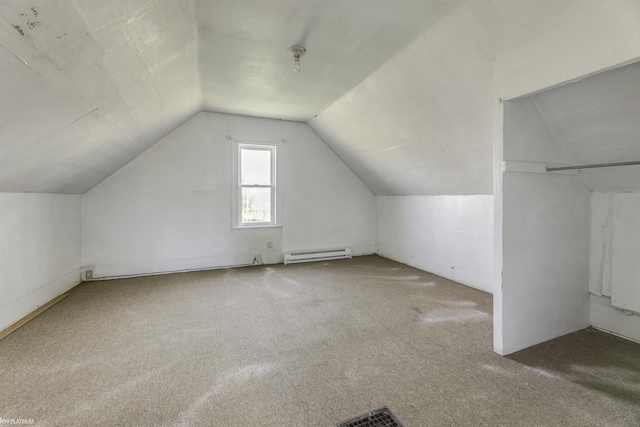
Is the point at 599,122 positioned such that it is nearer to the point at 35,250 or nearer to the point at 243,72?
the point at 243,72

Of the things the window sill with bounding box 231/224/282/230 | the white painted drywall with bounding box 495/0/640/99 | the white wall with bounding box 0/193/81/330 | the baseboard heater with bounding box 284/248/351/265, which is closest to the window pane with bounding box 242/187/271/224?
the window sill with bounding box 231/224/282/230

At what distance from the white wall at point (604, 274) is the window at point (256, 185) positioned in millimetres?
3939

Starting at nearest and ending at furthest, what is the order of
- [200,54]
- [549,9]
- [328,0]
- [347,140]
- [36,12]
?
[36,12], [549,9], [328,0], [200,54], [347,140]

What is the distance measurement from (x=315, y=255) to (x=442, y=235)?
2.11 meters

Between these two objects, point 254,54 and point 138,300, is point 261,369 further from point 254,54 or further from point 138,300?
point 254,54

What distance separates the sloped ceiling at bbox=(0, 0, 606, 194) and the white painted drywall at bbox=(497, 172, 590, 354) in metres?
0.76

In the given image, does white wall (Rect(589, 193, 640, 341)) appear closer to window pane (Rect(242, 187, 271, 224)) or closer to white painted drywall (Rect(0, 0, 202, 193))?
white painted drywall (Rect(0, 0, 202, 193))

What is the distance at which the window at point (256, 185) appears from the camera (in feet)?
15.2

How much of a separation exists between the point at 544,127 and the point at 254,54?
2463mm

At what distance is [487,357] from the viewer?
2.01 m

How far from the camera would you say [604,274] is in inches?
90.9

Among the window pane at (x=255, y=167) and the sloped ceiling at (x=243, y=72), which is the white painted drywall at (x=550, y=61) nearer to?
the sloped ceiling at (x=243, y=72)

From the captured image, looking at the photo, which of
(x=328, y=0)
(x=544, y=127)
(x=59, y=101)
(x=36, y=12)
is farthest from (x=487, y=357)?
(x=59, y=101)

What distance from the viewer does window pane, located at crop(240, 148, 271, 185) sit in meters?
4.66
